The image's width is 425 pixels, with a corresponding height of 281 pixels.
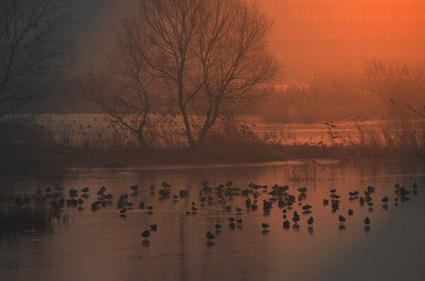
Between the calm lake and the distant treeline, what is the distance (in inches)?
4060

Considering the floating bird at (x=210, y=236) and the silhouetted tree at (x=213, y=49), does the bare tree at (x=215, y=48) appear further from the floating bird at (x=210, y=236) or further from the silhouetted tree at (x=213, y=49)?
the floating bird at (x=210, y=236)

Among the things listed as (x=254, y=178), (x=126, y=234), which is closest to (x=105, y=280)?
(x=126, y=234)

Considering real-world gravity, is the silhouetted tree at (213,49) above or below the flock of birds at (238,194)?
above

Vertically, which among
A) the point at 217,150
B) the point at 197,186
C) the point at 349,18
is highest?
the point at 349,18

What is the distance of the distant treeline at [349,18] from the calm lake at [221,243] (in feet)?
338

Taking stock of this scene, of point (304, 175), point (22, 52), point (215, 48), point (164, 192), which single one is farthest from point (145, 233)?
point (215, 48)

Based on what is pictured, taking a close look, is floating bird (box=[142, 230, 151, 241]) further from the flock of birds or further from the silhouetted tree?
the silhouetted tree

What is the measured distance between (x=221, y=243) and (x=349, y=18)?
12491 cm

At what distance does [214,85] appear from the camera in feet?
76.3

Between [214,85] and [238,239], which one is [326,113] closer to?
[214,85]

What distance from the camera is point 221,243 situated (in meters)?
10.4

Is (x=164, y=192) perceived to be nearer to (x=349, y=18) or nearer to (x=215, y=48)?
(x=215, y=48)

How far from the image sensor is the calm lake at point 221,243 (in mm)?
8914

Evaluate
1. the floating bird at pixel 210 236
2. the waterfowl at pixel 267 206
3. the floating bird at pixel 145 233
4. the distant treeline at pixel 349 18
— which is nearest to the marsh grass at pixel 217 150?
the waterfowl at pixel 267 206
